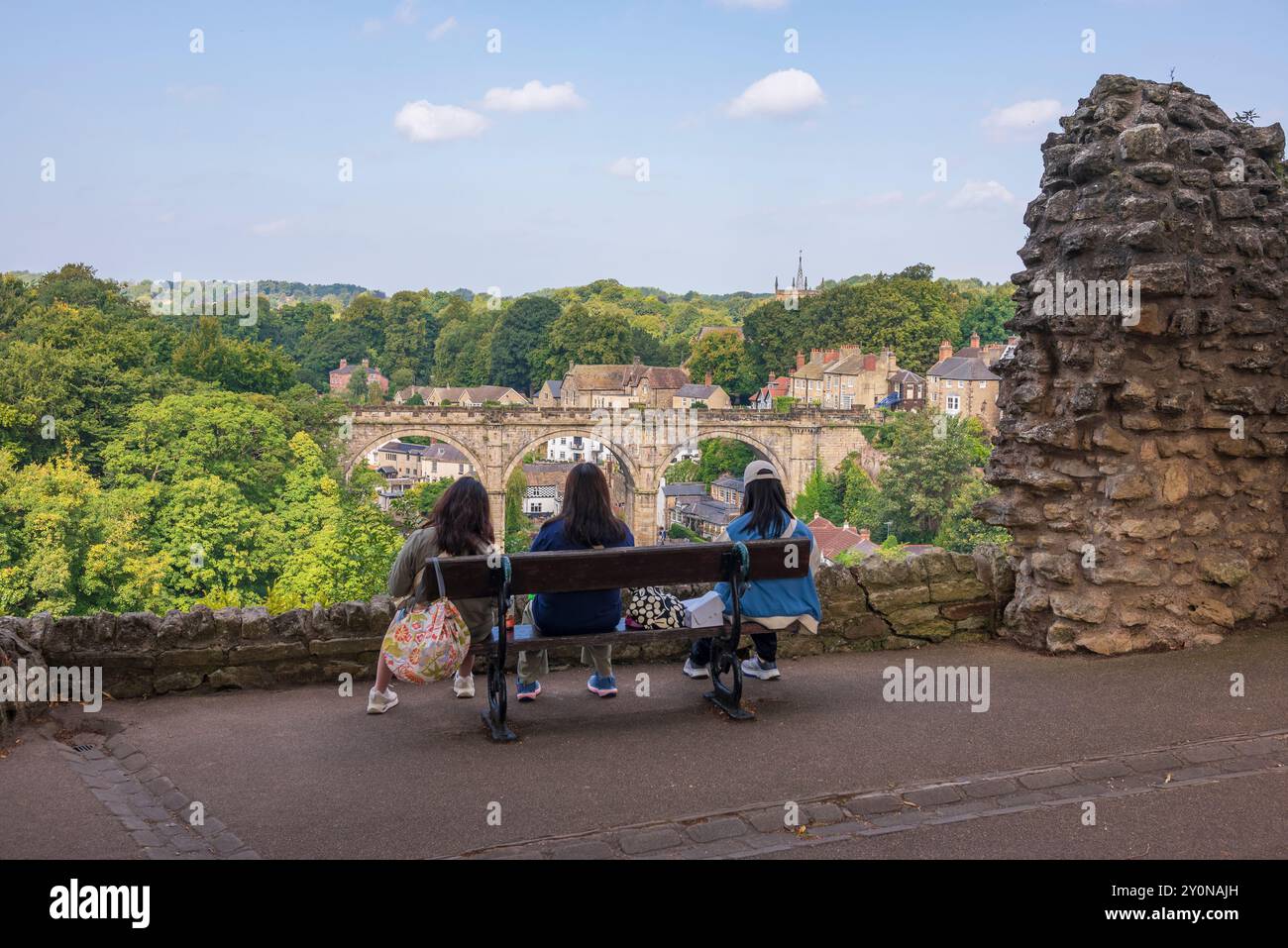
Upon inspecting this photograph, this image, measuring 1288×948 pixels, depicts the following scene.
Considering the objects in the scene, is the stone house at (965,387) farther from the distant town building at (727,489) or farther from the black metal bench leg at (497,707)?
the black metal bench leg at (497,707)

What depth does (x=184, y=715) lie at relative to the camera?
5527 millimetres

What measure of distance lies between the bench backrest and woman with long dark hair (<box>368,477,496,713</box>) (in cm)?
29

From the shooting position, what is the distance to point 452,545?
17.9 ft

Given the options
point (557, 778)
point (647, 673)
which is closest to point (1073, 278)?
point (647, 673)

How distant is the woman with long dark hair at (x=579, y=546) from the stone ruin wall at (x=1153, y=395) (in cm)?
262

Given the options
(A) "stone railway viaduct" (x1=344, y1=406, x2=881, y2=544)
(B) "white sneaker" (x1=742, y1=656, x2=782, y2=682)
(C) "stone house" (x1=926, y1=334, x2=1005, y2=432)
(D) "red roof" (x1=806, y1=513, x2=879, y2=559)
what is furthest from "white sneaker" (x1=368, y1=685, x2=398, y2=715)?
(C) "stone house" (x1=926, y1=334, x2=1005, y2=432)

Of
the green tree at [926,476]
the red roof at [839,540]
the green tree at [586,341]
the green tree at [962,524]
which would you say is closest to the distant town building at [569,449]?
the green tree at [586,341]

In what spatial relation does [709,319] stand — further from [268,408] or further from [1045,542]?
[1045,542]

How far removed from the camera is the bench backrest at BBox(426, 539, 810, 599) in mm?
5148

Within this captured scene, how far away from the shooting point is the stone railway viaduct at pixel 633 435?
59.3 meters

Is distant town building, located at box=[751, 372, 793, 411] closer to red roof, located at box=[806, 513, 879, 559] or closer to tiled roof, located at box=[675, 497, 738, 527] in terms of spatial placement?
tiled roof, located at box=[675, 497, 738, 527]

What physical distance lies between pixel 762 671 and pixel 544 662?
3.78 feet

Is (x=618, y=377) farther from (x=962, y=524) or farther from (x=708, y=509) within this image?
(x=962, y=524)

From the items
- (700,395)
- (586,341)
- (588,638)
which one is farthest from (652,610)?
(586,341)
